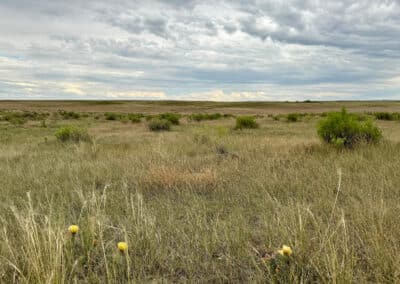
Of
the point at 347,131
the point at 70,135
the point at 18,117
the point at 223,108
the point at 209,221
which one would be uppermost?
the point at 223,108

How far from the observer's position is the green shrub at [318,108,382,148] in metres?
8.37

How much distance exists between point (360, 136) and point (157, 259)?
752cm

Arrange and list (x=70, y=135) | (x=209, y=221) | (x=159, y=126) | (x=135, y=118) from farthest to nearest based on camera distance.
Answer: (x=135, y=118) → (x=159, y=126) → (x=70, y=135) → (x=209, y=221)

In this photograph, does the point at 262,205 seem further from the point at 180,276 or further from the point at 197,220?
the point at 180,276

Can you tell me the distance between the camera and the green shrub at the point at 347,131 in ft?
27.5

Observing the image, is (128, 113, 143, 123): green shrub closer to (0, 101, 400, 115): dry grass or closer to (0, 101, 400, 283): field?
(0, 101, 400, 283): field

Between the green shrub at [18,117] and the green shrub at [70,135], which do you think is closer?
the green shrub at [70,135]

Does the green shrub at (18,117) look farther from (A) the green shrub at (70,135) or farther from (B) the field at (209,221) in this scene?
(B) the field at (209,221)

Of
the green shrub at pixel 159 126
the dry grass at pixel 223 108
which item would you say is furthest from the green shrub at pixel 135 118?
the dry grass at pixel 223 108

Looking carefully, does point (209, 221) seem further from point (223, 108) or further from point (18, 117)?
point (223, 108)

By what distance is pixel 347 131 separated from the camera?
28.1 ft

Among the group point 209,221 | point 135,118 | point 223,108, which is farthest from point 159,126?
point 223,108

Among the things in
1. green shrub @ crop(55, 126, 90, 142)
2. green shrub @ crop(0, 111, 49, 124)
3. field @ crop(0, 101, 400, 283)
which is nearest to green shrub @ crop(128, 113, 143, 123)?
green shrub @ crop(0, 111, 49, 124)

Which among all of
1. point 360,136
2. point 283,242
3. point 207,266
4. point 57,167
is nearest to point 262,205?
point 283,242
